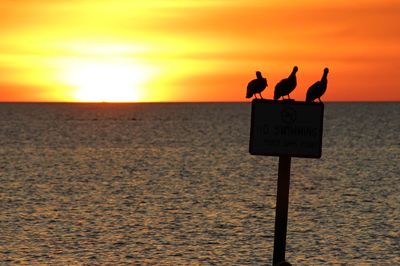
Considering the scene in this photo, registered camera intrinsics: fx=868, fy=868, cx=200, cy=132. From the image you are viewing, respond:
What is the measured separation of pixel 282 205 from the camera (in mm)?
14898

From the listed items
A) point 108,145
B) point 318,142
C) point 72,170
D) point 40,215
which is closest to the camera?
point 318,142

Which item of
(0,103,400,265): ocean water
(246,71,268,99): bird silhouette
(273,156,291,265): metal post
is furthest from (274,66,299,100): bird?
(0,103,400,265): ocean water

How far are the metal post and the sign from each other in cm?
26

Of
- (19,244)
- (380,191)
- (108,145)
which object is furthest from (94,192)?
(108,145)

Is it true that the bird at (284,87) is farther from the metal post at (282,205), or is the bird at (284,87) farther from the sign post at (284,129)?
the metal post at (282,205)

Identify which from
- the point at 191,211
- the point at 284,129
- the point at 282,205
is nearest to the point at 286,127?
the point at 284,129

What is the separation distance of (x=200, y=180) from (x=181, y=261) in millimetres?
41360

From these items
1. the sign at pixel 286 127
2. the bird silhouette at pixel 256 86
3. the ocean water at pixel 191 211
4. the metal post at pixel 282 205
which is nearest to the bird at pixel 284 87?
the bird silhouette at pixel 256 86

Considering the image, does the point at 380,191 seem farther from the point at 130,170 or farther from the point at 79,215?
the point at 130,170

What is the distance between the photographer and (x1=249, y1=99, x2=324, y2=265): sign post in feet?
47.8

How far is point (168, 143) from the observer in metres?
146

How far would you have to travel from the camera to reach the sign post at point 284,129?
1456 centimetres

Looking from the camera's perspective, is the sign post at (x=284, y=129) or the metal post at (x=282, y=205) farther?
the metal post at (x=282, y=205)

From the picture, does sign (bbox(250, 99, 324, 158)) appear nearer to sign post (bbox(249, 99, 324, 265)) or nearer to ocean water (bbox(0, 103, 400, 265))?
sign post (bbox(249, 99, 324, 265))
